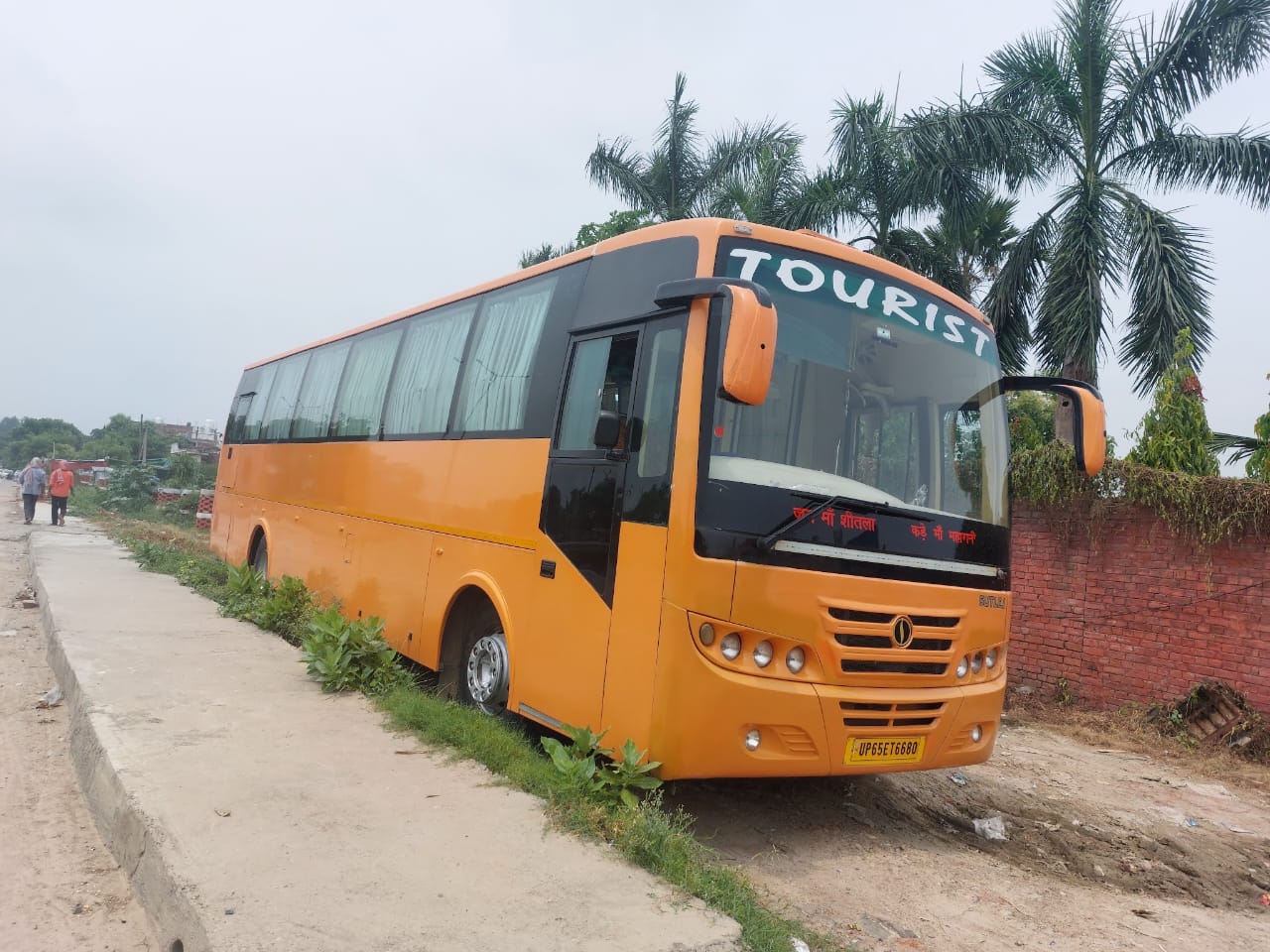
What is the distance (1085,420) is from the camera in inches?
212

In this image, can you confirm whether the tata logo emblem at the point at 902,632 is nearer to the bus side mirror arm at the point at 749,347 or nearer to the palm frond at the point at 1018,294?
the bus side mirror arm at the point at 749,347

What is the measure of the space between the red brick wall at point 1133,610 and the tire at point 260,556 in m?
8.76

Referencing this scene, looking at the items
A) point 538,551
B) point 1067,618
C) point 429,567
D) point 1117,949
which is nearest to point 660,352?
point 538,551

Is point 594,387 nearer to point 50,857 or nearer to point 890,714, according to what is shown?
point 890,714

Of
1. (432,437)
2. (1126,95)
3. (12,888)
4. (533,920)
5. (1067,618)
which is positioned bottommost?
(12,888)

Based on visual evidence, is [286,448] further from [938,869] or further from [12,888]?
[938,869]

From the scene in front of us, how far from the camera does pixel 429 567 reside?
6684 millimetres

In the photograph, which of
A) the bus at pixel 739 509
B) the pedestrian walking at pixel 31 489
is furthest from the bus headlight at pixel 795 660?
the pedestrian walking at pixel 31 489

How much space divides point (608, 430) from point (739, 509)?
2.76ft

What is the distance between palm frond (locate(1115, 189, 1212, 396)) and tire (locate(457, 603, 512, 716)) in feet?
36.0

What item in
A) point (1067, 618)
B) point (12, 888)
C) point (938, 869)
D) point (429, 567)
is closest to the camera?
point (12, 888)

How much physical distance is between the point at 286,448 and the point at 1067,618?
28.4 feet

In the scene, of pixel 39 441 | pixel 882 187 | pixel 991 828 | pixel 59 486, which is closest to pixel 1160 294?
pixel 882 187

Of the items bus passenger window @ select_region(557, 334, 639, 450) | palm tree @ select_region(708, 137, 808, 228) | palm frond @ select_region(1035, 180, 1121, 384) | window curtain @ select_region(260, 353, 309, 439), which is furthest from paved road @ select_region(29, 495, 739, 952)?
palm tree @ select_region(708, 137, 808, 228)
